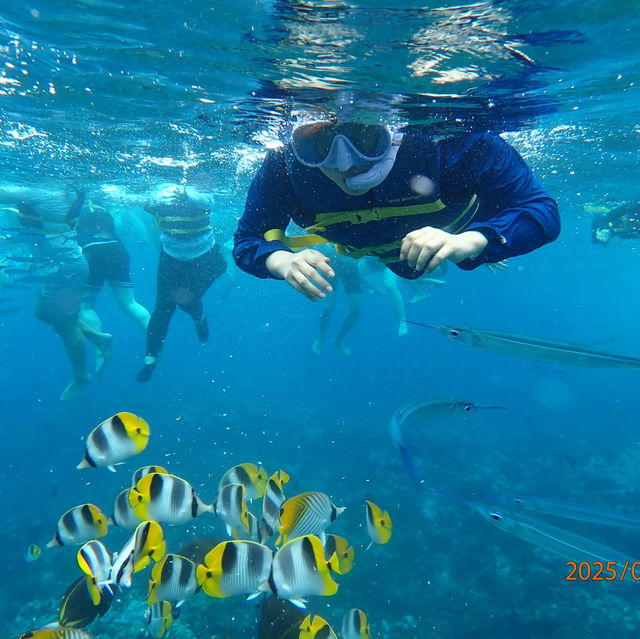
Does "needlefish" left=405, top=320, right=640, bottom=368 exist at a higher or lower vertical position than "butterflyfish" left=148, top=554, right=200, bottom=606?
higher

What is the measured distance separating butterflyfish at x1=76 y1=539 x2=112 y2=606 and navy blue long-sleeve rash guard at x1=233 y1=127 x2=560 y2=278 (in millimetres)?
3182

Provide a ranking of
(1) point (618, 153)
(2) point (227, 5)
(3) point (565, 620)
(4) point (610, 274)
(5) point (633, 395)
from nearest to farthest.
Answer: (2) point (227, 5)
(3) point (565, 620)
(1) point (618, 153)
(5) point (633, 395)
(4) point (610, 274)

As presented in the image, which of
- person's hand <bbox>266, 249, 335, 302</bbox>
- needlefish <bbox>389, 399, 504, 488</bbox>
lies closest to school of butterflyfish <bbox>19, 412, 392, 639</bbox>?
needlefish <bbox>389, 399, 504, 488</bbox>

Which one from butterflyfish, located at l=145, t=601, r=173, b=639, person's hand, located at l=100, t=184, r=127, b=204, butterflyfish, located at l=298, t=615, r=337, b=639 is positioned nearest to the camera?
butterflyfish, located at l=298, t=615, r=337, b=639

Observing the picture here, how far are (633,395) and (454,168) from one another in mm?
32860

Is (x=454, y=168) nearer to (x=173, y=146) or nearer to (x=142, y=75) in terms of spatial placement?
(x=142, y=75)

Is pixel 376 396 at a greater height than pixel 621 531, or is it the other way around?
pixel 621 531

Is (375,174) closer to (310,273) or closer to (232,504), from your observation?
(310,273)

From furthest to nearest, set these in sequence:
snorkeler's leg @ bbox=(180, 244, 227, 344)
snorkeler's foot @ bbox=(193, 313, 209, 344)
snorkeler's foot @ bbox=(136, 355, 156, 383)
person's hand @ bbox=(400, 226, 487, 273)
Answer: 1. snorkeler's foot @ bbox=(193, 313, 209, 344)
2. snorkeler's foot @ bbox=(136, 355, 156, 383)
3. snorkeler's leg @ bbox=(180, 244, 227, 344)
4. person's hand @ bbox=(400, 226, 487, 273)

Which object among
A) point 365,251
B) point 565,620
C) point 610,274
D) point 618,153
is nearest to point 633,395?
point 618,153

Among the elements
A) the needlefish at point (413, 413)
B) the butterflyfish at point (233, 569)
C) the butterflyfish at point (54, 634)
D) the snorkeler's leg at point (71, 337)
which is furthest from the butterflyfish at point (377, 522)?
the snorkeler's leg at point (71, 337)

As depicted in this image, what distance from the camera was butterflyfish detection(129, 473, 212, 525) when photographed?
152 inches

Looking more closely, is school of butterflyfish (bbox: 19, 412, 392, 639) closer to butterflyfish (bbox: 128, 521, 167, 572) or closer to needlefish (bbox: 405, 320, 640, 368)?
butterflyfish (bbox: 128, 521, 167, 572)

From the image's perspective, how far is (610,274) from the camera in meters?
63.7
